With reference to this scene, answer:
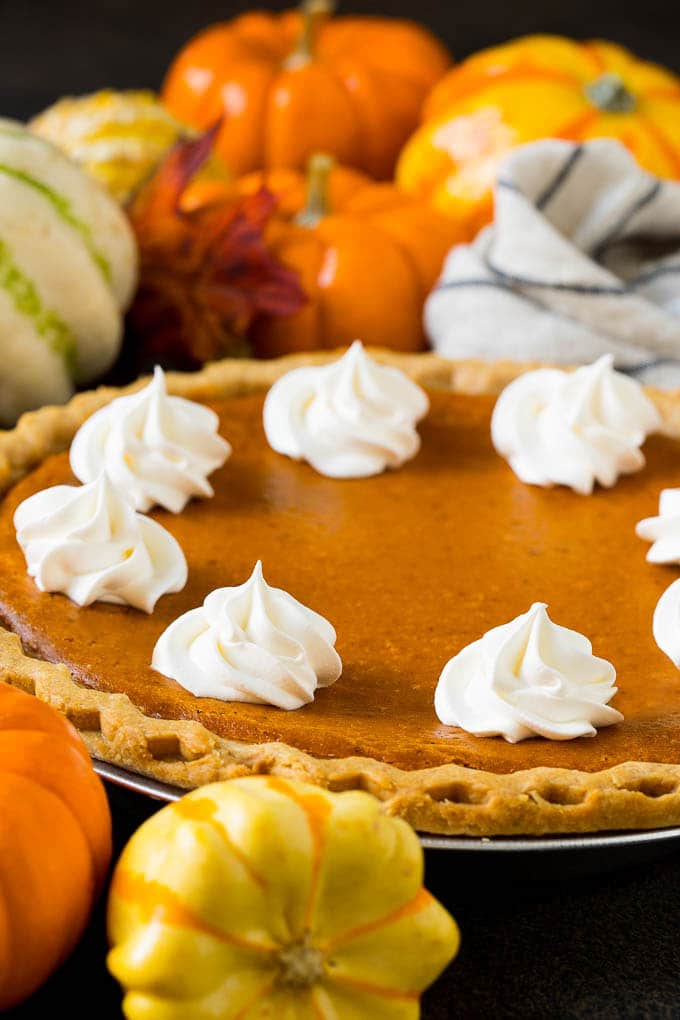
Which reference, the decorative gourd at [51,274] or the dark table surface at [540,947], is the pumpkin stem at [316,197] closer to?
the decorative gourd at [51,274]

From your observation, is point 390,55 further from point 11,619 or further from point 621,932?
point 621,932

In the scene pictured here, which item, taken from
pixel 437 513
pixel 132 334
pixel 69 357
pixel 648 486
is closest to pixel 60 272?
pixel 69 357

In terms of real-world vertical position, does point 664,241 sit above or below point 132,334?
above

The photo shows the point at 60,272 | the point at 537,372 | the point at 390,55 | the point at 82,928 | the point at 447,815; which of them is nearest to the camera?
the point at 82,928

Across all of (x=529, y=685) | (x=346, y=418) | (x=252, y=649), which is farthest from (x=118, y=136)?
(x=529, y=685)

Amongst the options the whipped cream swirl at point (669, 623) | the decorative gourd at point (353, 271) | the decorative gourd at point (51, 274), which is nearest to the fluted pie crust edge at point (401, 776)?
the whipped cream swirl at point (669, 623)

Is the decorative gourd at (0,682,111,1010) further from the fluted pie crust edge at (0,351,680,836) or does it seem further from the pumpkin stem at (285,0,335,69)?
the pumpkin stem at (285,0,335,69)

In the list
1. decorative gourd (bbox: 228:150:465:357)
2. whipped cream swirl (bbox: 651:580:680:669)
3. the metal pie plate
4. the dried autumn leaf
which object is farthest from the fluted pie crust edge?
decorative gourd (bbox: 228:150:465:357)
